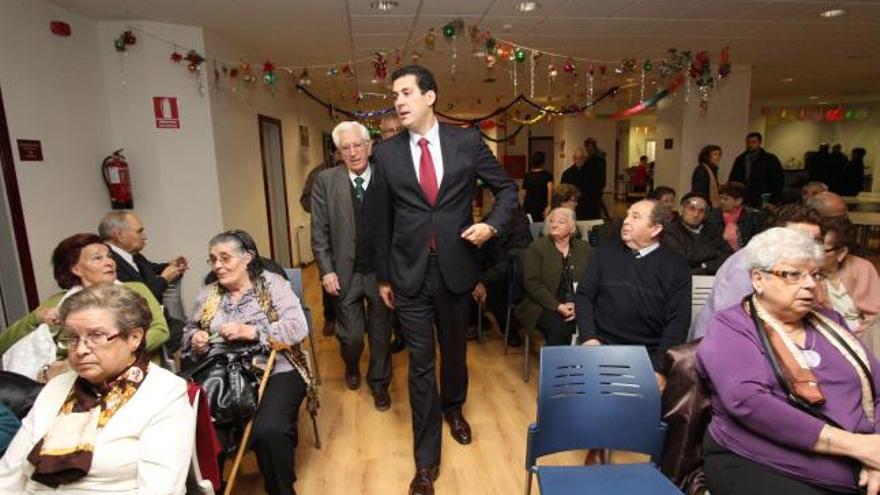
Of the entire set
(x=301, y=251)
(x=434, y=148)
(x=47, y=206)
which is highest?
(x=434, y=148)

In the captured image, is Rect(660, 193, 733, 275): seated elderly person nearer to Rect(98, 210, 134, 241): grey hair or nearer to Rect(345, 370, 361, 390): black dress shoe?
Rect(345, 370, 361, 390): black dress shoe

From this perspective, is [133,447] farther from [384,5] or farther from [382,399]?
[384,5]

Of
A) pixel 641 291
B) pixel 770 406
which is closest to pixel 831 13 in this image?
pixel 641 291

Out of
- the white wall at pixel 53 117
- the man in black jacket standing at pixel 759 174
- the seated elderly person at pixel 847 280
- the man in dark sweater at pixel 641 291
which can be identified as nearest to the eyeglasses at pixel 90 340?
the man in dark sweater at pixel 641 291

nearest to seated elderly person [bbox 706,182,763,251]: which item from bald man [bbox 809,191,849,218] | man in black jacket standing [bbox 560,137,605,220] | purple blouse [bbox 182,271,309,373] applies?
bald man [bbox 809,191,849,218]

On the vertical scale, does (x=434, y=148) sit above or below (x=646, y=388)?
above

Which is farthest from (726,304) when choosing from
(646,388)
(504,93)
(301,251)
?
(504,93)

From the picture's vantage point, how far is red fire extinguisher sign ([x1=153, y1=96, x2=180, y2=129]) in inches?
173

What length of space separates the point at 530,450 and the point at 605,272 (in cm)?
107

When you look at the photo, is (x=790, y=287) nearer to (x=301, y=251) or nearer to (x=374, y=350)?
(x=374, y=350)

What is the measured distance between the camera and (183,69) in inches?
174

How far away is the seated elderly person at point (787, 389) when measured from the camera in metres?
1.46

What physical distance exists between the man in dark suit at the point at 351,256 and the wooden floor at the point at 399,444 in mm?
247

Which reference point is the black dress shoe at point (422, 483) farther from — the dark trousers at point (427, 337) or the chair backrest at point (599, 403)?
the chair backrest at point (599, 403)
